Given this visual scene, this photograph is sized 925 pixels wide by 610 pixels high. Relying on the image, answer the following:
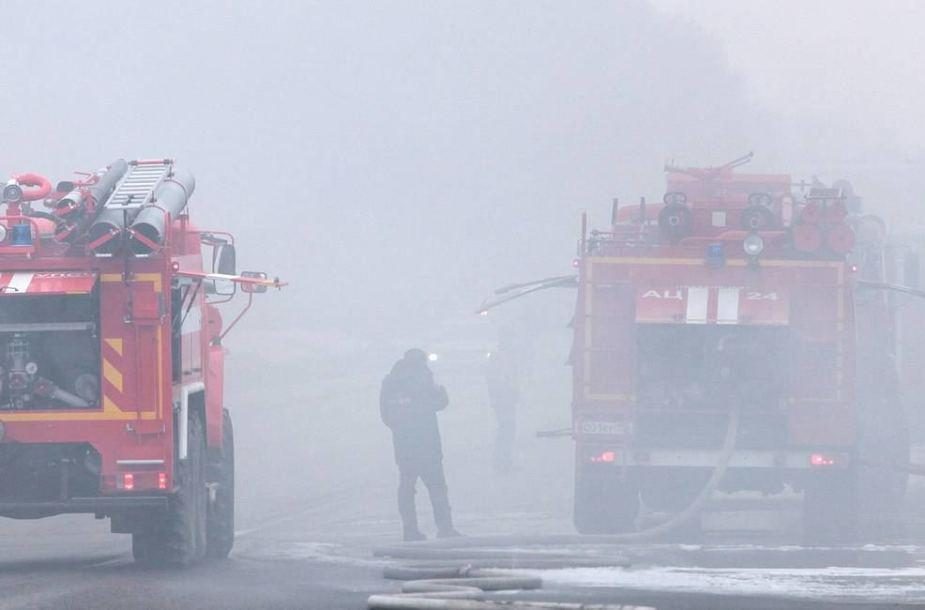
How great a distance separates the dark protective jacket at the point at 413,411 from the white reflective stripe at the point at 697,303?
7.00 ft

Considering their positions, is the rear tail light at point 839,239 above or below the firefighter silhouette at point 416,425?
above

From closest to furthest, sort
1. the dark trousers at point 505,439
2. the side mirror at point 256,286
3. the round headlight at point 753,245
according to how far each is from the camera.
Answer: the side mirror at point 256,286 → the round headlight at point 753,245 → the dark trousers at point 505,439

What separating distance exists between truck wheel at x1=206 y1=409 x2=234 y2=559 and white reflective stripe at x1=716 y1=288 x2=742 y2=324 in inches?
156

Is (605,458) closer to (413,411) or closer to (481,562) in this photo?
(413,411)

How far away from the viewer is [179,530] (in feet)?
30.0

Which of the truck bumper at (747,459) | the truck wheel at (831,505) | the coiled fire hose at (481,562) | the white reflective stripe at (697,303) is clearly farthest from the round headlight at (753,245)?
the truck wheel at (831,505)

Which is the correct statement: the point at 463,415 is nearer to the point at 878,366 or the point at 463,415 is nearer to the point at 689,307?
the point at 878,366

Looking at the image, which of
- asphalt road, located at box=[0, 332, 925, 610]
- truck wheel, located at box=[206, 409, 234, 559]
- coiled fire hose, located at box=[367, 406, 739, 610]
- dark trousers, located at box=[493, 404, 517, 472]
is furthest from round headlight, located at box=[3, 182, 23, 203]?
dark trousers, located at box=[493, 404, 517, 472]

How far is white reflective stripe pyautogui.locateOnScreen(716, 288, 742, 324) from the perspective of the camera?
1233 cm

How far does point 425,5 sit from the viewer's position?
61344 mm

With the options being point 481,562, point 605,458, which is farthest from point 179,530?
point 605,458

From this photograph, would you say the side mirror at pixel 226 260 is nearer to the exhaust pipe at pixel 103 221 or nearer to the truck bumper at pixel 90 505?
the exhaust pipe at pixel 103 221

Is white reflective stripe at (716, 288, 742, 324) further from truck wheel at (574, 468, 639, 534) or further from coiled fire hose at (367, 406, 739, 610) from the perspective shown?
truck wheel at (574, 468, 639, 534)

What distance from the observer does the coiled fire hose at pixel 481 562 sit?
6.88 metres
